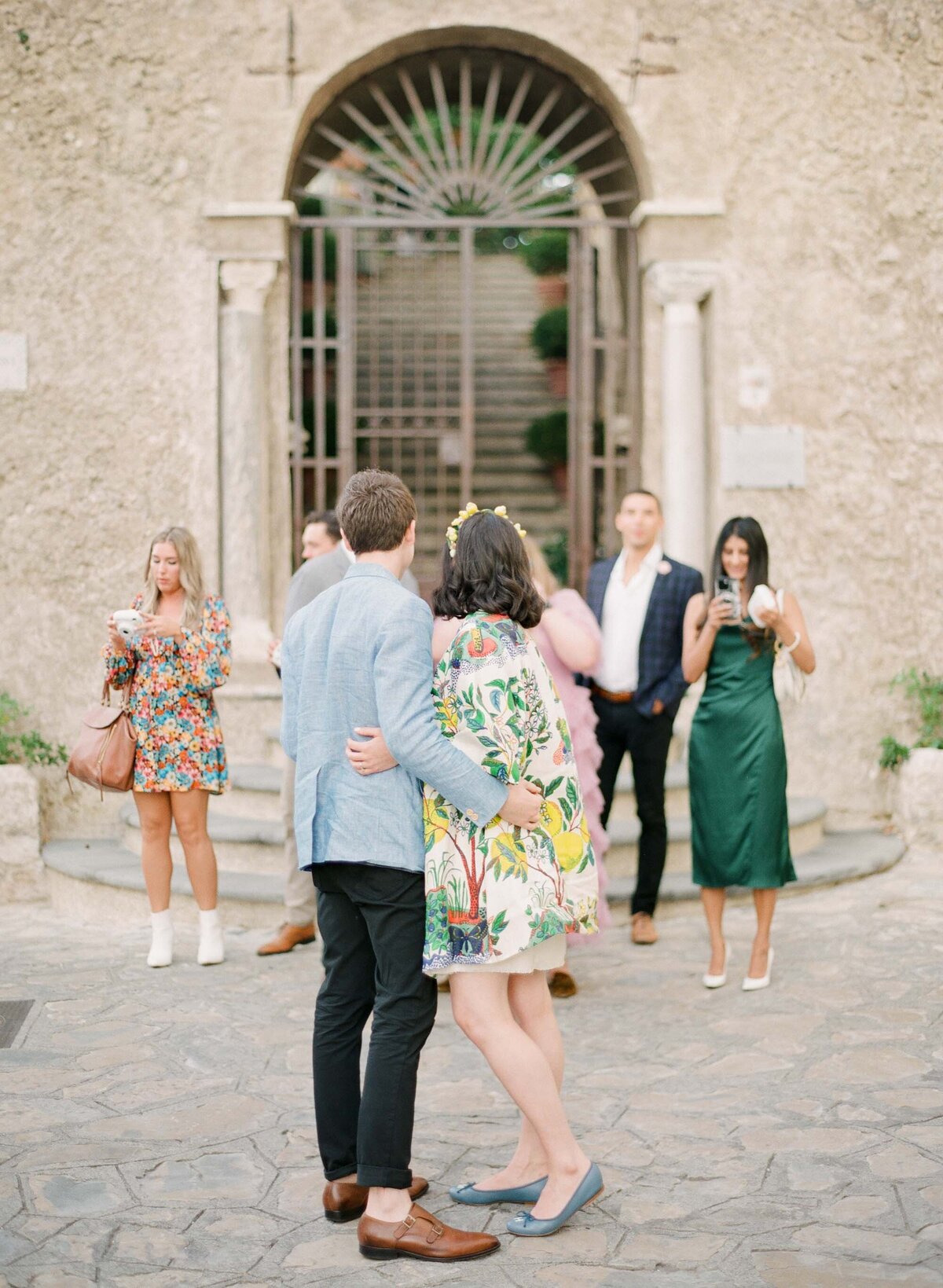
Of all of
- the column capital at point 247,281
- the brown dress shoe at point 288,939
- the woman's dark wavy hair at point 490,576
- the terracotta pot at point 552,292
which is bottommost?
the brown dress shoe at point 288,939

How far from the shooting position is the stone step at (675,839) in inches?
250

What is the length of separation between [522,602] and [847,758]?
4716mm

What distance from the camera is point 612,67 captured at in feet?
23.9

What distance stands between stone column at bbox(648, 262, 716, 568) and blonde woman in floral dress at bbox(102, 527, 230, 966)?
2.96 meters

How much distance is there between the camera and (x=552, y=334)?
554 inches

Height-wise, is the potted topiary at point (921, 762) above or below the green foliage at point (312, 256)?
below

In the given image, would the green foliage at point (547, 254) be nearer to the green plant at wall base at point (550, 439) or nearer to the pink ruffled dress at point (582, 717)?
the green plant at wall base at point (550, 439)

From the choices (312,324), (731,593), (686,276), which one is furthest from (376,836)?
(312,324)

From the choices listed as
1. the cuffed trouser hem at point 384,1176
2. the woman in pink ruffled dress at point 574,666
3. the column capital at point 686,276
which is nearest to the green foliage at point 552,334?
the column capital at point 686,276

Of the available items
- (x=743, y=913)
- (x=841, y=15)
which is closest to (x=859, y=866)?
(x=743, y=913)

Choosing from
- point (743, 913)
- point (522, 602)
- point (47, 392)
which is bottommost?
point (743, 913)

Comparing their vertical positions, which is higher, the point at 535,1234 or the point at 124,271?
the point at 124,271

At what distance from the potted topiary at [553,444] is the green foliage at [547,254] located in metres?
5.26

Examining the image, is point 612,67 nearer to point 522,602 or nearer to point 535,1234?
point 522,602
